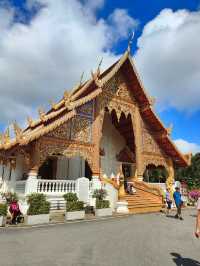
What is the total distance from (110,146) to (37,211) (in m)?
9.57

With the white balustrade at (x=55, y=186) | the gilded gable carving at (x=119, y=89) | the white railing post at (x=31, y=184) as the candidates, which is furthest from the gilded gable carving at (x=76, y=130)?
the gilded gable carving at (x=119, y=89)

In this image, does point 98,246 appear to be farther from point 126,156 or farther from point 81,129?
point 126,156

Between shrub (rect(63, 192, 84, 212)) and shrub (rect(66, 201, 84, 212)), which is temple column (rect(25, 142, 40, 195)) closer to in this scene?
shrub (rect(63, 192, 84, 212))

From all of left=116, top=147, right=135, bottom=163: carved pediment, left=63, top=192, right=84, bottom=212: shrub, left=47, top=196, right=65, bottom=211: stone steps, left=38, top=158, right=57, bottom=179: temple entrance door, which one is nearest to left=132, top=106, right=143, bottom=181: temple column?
left=116, top=147, right=135, bottom=163: carved pediment

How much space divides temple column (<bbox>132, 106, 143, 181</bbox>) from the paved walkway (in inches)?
277

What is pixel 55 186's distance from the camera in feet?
36.4

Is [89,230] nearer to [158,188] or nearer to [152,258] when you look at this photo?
[152,258]

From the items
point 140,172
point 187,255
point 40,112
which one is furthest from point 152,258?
point 140,172

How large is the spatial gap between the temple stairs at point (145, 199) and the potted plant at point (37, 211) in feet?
14.3

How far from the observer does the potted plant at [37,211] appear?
25.8 ft

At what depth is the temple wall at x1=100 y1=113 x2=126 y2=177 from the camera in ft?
54.3

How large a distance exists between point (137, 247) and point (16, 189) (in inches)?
285

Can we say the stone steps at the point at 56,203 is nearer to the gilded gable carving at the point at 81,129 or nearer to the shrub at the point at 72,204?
the shrub at the point at 72,204

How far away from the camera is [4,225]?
7.42 m
